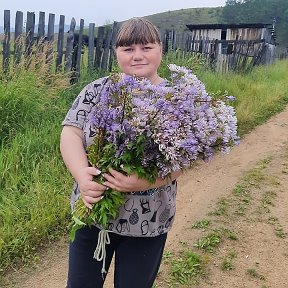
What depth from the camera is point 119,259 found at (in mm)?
1877

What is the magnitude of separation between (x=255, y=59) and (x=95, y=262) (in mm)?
13601

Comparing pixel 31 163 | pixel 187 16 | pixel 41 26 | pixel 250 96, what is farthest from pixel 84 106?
pixel 187 16

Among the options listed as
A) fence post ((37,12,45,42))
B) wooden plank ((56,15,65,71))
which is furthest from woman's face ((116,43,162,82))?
wooden plank ((56,15,65,71))

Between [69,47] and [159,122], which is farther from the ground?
[69,47]

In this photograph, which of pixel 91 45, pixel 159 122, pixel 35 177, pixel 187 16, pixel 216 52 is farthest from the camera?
pixel 187 16

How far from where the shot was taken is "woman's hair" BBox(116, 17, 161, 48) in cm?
169

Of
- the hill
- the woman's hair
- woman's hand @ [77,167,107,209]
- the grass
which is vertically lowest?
the grass

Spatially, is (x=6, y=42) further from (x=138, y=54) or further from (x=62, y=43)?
(x=138, y=54)

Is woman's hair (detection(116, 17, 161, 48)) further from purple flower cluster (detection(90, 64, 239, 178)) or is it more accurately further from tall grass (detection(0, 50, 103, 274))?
tall grass (detection(0, 50, 103, 274))

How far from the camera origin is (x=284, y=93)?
35.9 feet

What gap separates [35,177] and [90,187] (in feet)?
7.74

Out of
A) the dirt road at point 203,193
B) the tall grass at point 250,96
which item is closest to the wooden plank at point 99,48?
the tall grass at point 250,96

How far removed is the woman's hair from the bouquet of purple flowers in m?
0.19

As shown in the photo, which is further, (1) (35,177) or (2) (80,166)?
(1) (35,177)
